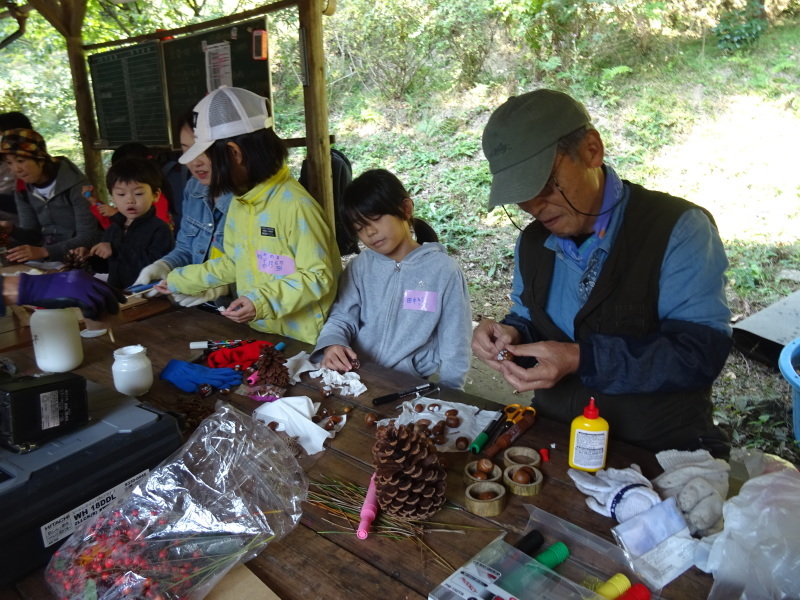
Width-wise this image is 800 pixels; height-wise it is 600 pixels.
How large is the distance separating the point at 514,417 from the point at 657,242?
2.20ft

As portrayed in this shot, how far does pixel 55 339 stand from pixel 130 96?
4291 millimetres

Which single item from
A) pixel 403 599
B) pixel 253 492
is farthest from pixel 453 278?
pixel 403 599

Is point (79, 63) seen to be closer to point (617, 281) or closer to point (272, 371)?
point (272, 371)

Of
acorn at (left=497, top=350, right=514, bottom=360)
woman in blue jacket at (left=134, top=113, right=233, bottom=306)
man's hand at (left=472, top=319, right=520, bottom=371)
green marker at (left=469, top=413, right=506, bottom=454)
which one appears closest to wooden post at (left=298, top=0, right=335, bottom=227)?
woman in blue jacket at (left=134, top=113, right=233, bottom=306)

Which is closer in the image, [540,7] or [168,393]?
[168,393]

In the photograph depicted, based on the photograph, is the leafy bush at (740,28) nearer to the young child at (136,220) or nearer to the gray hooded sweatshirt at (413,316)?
the gray hooded sweatshirt at (413,316)

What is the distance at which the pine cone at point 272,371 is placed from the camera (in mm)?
2000

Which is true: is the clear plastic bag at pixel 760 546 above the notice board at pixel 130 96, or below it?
below

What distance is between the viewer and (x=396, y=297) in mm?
2529

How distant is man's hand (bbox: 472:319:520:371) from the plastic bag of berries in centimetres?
71

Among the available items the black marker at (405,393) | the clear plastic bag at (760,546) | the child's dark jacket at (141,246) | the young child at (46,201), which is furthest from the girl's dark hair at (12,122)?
the clear plastic bag at (760,546)

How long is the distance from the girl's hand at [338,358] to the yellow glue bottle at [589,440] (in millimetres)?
978

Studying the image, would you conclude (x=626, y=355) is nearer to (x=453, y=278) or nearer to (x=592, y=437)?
(x=592, y=437)

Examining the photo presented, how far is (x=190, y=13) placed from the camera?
1084 cm
